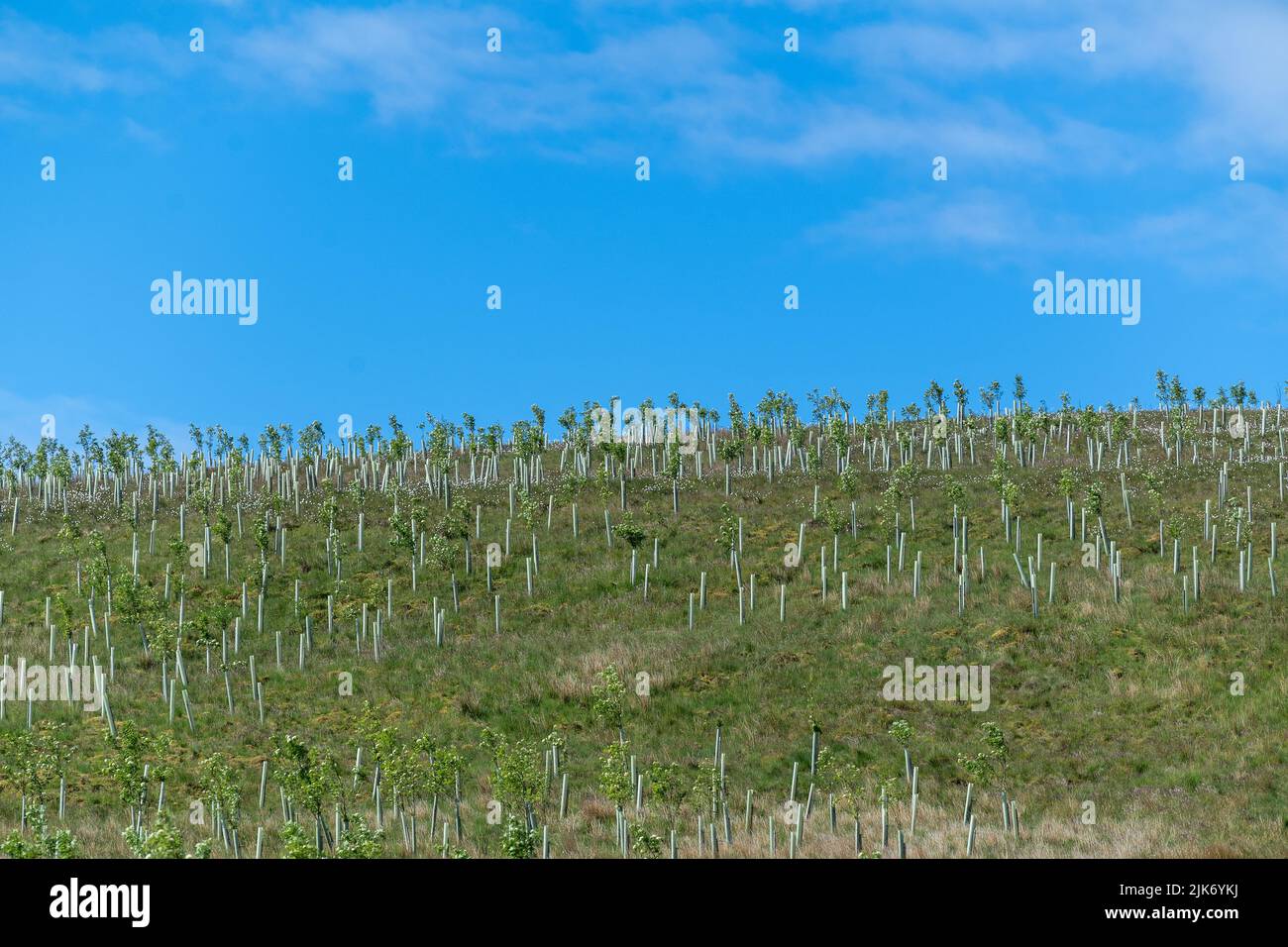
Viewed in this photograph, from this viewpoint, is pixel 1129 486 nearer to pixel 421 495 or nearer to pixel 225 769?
pixel 421 495

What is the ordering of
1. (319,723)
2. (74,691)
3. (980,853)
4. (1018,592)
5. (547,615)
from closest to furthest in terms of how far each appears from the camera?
(980,853) < (319,723) < (74,691) < (1018,592) < (547,615)

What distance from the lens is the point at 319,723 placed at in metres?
43.7

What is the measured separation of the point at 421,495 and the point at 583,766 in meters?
43.2

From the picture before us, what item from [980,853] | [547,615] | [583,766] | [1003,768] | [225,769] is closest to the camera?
[980,853]

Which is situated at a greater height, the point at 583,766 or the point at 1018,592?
the point at 1018,592

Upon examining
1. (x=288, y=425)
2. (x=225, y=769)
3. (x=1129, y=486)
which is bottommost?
(x=225, y=769)

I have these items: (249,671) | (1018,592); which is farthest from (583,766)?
(1018,592)

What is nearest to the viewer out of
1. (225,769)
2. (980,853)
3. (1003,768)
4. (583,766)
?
(980,853)

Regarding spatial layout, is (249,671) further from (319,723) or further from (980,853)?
(980,853)

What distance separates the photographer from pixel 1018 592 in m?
51.7

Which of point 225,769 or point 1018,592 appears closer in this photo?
point 225,769
